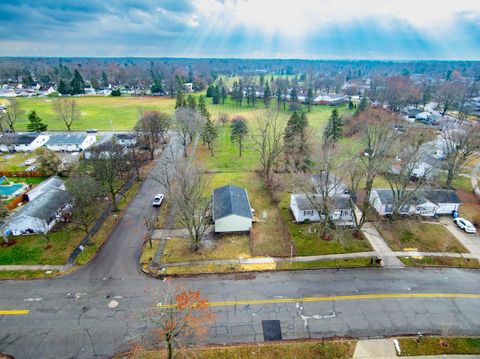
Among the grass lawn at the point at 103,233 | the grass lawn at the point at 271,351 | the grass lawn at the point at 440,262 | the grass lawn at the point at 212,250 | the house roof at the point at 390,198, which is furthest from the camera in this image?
the house roof at the point at 390,198

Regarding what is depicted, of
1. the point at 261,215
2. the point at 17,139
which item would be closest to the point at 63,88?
the point at 17,139

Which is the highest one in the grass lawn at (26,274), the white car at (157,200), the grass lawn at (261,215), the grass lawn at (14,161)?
the white car at (157,200)

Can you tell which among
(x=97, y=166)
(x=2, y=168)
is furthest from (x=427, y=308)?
(x=2, y=168)

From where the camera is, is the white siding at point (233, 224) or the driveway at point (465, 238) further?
the white siding at point (233, 224)

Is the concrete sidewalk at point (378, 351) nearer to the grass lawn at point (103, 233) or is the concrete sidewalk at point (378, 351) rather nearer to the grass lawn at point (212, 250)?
the grass lawn at point (212, 250)

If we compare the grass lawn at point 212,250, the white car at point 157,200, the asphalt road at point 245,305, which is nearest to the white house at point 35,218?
the asphalt road at point 245,305
